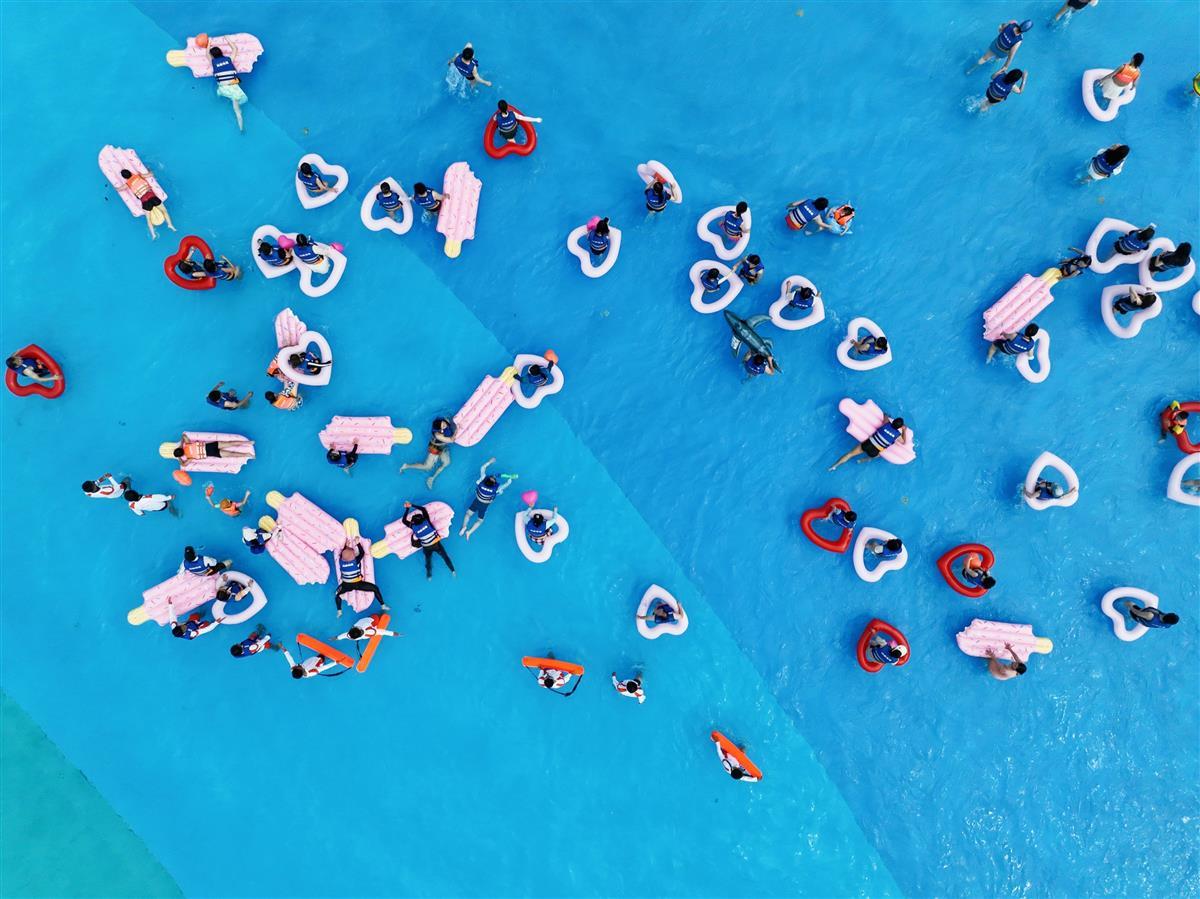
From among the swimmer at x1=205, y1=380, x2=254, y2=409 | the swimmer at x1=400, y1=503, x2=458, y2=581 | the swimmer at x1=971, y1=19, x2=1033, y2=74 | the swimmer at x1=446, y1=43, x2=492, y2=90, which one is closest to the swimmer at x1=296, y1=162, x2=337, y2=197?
the swimmer at x1=446, y1=43, x2=492, y2=90

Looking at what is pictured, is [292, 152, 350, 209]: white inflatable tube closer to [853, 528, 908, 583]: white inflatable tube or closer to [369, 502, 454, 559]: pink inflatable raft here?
[369, 502, 454, 559]: pink inflatable raft

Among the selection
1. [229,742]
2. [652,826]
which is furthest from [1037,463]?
[229,742]

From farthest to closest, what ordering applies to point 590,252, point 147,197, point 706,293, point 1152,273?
1. point 706,293
2. point 590,252
3. point 1152,273
4. point 147,197

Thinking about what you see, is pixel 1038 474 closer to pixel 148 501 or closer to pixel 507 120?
pixel 507 120

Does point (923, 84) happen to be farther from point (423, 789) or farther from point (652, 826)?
point (423, 789)

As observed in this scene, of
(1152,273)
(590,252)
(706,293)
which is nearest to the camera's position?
(1152,273)

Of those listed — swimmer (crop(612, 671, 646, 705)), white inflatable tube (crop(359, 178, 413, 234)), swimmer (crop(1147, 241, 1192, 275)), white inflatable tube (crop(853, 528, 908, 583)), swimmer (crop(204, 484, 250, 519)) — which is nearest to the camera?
swimmer (crop(1147, 241, 1192, 275))

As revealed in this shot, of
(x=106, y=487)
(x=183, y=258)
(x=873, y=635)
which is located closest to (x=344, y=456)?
(x=106, y=487)
